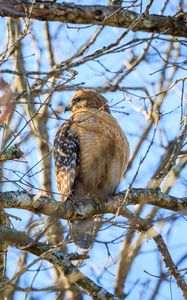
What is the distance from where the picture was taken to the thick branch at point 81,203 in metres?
4.76

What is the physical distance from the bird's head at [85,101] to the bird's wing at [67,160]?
62 cm

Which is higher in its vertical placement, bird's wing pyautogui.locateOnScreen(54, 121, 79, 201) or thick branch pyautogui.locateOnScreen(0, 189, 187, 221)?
bird's wing pyautogui.locateOnScreen(54, 121, 79, 201)

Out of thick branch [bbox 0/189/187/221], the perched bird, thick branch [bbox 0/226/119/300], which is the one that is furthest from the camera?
the perched bird

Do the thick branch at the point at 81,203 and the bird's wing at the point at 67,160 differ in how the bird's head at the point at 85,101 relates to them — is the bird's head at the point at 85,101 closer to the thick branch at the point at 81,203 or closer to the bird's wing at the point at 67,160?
the bird's wing at the point at 67,160

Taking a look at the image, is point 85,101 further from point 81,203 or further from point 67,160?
point 81,203

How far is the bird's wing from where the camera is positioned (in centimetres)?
629

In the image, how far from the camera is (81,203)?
5387mm

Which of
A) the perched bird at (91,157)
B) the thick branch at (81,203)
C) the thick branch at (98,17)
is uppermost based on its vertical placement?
the thick branch at (98,17)

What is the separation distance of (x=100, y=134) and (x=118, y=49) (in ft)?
5.95

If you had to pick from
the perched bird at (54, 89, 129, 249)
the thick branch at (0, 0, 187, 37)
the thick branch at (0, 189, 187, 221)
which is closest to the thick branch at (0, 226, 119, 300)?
the thick branch at (0, 189, 187, 221)

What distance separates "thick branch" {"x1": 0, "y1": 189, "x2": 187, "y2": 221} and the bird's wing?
0.70 meters

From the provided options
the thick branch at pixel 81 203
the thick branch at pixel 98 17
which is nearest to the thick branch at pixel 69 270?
the thick branch at pixel 81 203

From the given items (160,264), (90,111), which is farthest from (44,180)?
(160,264)

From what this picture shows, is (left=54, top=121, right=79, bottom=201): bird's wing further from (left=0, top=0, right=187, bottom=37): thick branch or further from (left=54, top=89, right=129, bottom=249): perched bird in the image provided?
(left=0, top=0, right=187, bottom=37): thick branch
